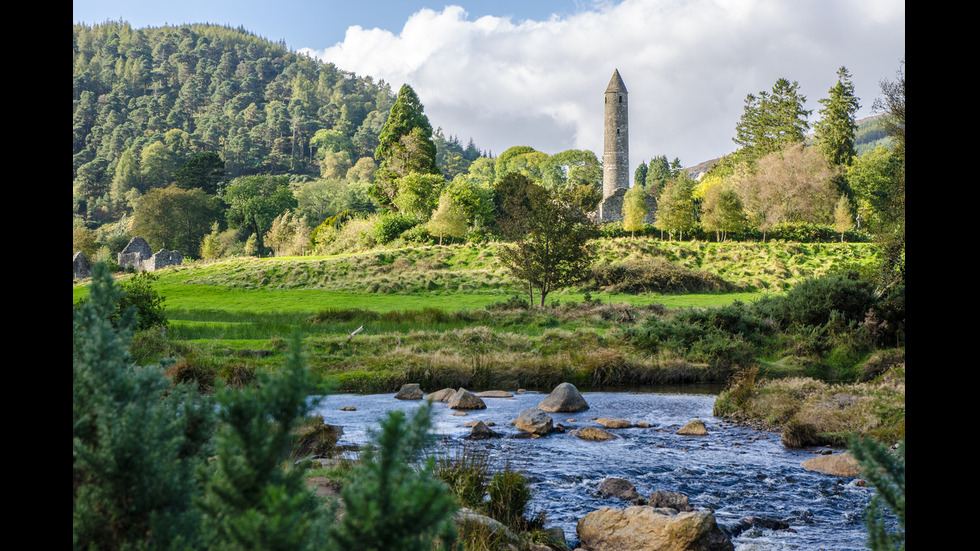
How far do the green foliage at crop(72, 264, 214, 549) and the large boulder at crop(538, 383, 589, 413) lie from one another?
1071 centimetres

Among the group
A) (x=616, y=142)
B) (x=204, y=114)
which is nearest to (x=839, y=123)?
(x=616, y=142)

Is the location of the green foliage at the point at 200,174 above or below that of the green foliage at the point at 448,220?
above

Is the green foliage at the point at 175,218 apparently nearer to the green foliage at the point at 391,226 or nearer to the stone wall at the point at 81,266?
the stone wall at the point at 81,266

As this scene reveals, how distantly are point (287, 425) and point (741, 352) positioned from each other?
1706 centimetres

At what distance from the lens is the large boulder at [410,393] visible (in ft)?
44.4

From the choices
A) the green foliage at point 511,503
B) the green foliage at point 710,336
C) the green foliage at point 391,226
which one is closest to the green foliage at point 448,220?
the green foliage at point 391,226

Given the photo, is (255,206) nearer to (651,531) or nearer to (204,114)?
(651,531)

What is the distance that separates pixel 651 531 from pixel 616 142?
6952 cm

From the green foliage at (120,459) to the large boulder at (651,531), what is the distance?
15.2 ft

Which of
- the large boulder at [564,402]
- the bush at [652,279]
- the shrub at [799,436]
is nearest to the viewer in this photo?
the shrub at [799,436]
